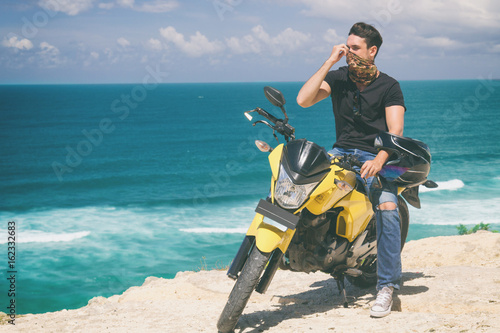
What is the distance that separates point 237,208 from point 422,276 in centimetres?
1888

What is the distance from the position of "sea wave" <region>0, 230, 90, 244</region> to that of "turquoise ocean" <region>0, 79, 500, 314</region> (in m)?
0.07

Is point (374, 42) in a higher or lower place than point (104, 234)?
higher

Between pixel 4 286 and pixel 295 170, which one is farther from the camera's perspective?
pixel 4 286

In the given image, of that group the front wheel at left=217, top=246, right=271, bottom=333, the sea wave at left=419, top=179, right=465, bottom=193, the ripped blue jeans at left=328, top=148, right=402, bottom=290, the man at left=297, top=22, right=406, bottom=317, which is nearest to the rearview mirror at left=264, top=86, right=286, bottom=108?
Result: the man at left=297, top=22, right=406, bottom=317

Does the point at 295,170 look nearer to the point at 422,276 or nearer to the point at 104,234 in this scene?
the point at 422,276

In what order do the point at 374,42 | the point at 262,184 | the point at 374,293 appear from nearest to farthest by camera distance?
the point at 374,42 → the point at 374,293 → the point at 262,184

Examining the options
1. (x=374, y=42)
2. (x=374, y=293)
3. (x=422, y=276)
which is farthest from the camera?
(x=422, y=276)

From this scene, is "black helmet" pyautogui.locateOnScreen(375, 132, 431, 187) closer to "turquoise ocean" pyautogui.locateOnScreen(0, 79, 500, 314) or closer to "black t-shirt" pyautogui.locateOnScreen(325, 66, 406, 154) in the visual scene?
"black t-shirt" pyautogui.locateOnScreen(325, 66, 406, 154)

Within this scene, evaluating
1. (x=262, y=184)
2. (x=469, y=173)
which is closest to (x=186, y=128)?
(x=262, y=184)

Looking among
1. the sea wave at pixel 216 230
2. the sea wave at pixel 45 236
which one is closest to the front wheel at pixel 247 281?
the sea wave at pixel 216 230

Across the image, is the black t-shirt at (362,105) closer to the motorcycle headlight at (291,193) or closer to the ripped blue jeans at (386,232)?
the ripped blue jeans at (386,232)

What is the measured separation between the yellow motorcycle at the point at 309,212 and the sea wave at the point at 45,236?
16.6m

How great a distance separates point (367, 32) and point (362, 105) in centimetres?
61

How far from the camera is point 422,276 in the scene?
5.47 meters
